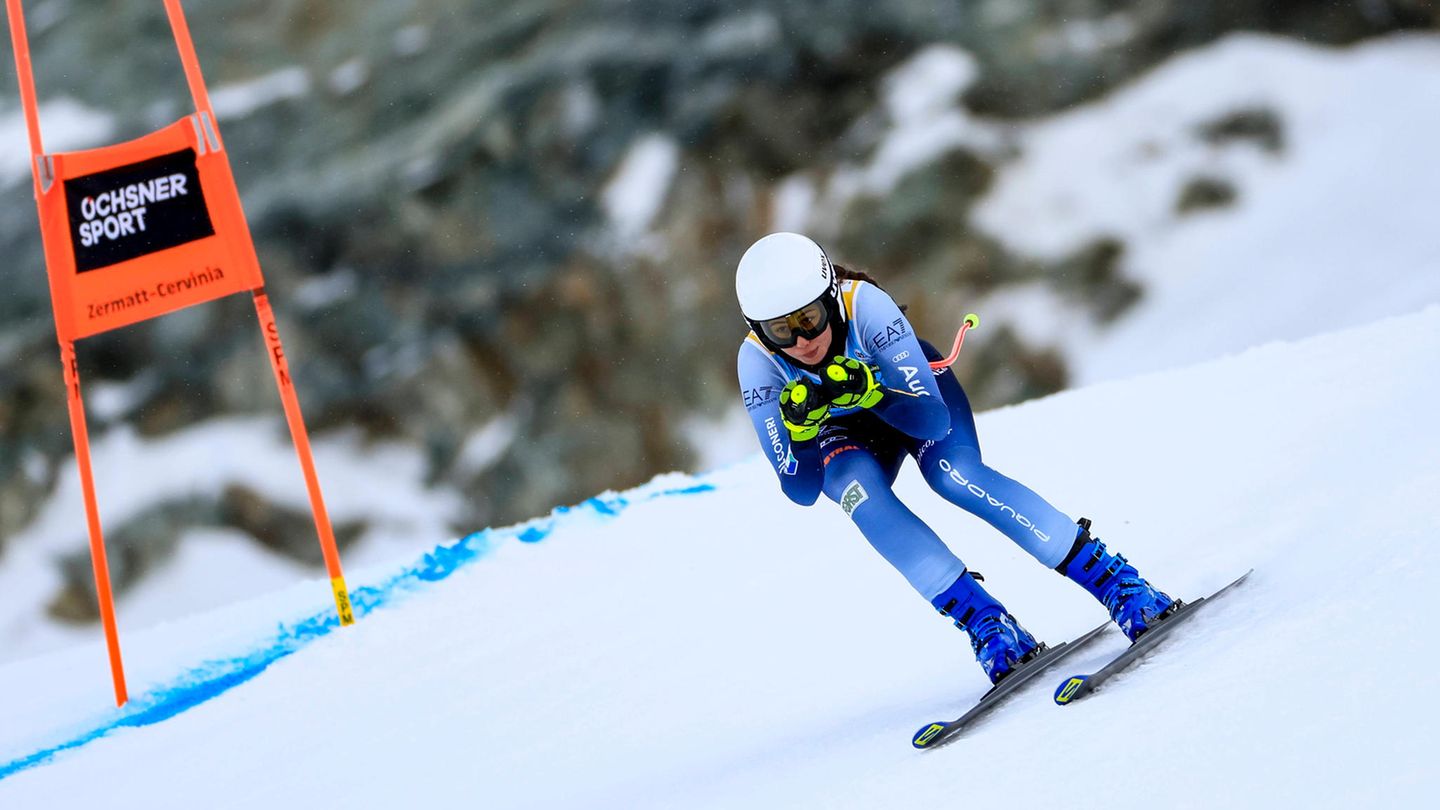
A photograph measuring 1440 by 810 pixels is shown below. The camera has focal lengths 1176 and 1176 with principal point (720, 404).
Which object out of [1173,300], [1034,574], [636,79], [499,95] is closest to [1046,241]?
[1173,300]

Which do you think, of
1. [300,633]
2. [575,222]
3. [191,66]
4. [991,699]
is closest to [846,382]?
[991,699]

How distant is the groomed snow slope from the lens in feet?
6.76

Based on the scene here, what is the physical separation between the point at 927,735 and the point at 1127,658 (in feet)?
1.57

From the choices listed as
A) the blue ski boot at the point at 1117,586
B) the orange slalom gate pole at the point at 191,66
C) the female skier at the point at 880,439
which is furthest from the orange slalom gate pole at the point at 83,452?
the blue ski boot at the point at 1117,586

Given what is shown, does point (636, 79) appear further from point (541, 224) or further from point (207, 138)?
point (207, 138)

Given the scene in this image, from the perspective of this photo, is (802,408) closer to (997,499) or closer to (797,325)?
(797,325)

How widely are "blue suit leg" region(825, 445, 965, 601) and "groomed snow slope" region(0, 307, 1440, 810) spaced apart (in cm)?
36

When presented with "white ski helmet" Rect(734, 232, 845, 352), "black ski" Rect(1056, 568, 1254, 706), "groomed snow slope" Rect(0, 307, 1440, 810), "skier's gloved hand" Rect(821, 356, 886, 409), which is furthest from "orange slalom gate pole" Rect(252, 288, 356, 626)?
"black ski" Rect(1056, 568, 1254, 706)

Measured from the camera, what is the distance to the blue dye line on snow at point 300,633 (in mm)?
5328

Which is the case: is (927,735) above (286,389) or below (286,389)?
below

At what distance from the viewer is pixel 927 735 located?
2623mm

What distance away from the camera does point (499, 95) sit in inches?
575

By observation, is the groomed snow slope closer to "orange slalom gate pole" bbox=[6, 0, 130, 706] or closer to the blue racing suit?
"orange slalom gate pole" bbox=[6, 0, 130, 706]

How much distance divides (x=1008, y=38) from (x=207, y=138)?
10.6 m
